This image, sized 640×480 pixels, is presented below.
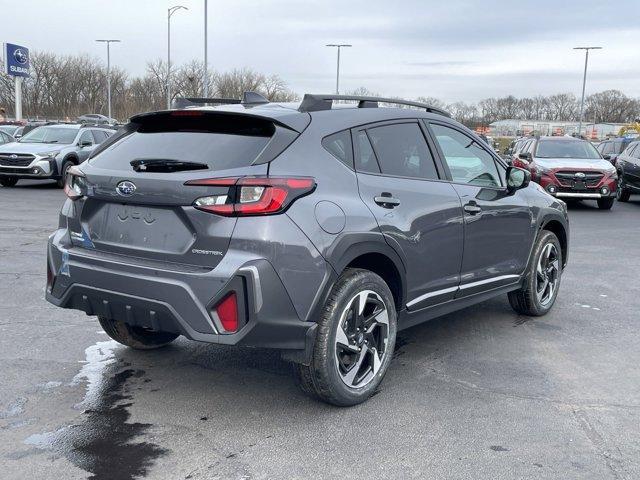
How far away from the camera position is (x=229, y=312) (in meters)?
3.41

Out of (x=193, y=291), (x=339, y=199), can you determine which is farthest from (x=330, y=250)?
(x=193, y=291)

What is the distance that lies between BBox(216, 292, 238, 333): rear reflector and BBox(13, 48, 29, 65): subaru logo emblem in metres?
35.6

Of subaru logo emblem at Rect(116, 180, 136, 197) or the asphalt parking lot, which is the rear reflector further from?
subaru logo emblem at Rect(116, 180, 136, 197)

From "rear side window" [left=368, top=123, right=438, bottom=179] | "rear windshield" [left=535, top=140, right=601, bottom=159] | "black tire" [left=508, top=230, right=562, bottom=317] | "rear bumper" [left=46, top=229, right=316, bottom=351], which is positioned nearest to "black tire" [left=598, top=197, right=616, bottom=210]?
"rear windshield" [left=535, top=140, right=601, bottom=159]

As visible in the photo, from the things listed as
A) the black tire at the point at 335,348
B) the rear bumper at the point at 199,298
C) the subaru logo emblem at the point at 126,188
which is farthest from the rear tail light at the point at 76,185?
the black tire at the point at 335,348

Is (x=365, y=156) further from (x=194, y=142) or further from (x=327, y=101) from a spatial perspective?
(x=194, y=142)

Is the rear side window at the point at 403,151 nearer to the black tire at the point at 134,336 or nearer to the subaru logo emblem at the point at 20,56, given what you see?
the black tire at the point at 134,336

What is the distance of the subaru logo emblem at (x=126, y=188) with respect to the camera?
3.68 m

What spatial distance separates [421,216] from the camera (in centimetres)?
433

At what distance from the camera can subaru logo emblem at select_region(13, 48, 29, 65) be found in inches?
1363

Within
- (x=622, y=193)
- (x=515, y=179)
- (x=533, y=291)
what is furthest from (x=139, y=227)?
(x=622, y=193)

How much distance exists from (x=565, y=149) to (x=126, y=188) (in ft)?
50.4

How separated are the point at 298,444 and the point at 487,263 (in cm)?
229

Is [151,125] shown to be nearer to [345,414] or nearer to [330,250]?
[330,250]
